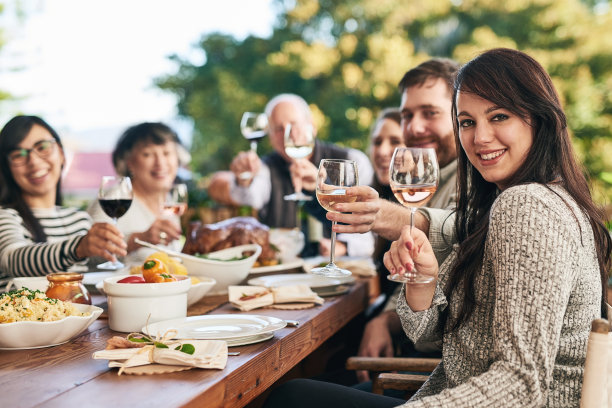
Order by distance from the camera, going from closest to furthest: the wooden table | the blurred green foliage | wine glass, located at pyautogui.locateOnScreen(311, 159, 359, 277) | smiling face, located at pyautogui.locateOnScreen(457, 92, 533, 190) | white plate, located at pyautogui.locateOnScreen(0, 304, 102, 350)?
the wooden table, white plate, located at pyautogui.locateOnScreen(0, 304, 102, 350), smiling face, located at pyautogui.locateOnScreen(457, 92, 533, 190), wine glass, located at pyautogui.locateOnScreen(311, 159, 359, 277), the blurred green foliage

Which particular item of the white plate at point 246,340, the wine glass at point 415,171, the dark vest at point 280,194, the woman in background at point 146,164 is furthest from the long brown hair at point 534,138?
the dark vest at point 280,194

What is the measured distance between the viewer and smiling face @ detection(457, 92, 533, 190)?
1.49 metres

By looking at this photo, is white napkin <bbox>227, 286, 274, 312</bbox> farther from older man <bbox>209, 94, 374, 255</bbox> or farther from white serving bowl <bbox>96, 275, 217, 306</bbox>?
older man <bbox>209, 94, 374, 255</bbox>

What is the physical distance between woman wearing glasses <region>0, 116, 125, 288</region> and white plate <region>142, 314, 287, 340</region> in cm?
94

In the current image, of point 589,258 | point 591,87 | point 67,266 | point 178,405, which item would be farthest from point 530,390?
point 591,87

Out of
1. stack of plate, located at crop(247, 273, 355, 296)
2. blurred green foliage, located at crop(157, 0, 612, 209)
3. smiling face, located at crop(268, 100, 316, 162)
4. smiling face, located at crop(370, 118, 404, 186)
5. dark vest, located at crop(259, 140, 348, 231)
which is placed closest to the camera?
stack of plate, located at crop(247, 273, 355, 296)

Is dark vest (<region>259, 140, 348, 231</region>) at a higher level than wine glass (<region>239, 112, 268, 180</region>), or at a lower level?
lower

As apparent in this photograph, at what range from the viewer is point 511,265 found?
1.23 meters

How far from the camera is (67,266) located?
227cm

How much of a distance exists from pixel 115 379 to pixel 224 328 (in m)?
0.41

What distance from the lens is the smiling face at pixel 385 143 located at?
353 cm

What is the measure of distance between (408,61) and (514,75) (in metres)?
→ 9.21

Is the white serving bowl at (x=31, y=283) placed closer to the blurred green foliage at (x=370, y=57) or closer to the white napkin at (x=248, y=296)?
the white napkin at (x=248, y=296)

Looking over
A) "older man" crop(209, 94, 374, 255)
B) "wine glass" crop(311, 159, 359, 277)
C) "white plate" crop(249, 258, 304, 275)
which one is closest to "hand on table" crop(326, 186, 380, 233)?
"wine glass" crop(311, 159, 359, 277)
